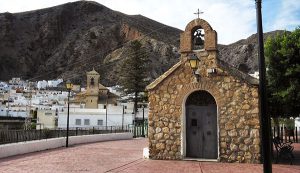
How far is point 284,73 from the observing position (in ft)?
45.9

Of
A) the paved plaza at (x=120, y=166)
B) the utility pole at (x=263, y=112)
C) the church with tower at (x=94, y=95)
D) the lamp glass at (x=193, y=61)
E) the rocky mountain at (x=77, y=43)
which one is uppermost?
the rocky mountain at (x=77, y=43)

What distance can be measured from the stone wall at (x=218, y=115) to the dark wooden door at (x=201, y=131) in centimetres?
39

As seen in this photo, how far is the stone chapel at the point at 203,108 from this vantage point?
499 inches

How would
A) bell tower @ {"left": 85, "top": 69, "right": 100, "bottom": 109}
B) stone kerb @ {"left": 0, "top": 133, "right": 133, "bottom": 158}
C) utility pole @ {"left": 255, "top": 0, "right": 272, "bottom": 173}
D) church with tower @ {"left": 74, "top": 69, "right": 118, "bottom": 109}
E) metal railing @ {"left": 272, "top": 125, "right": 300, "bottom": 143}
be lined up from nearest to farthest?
A: utility pole @ {"left": 255, "top": 0, "right": 272, "bottom": 173} < stone kerb @ {"left": 0, "top": 133, "right": 133, "bottom": 158} < metal railing @ {"left": 272, "top": 125, "right": 300, "bottom": 143} < bell tower @ {"left": 85, "top": 69, "right": 100, "bottom": 109} < church with tower @ {"left": 74, "top": 69, "right": 118, "bottom": 109}

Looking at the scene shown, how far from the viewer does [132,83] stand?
5381 cm

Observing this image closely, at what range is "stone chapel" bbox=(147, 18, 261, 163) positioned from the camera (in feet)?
41.6

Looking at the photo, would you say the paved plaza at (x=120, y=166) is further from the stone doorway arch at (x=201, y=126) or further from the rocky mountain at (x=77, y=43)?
the rocky mountain at (x=77, y=43)

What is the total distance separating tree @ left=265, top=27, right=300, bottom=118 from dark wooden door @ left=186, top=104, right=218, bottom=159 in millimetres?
2842

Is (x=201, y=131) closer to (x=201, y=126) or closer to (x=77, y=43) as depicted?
(x=201, y=126)

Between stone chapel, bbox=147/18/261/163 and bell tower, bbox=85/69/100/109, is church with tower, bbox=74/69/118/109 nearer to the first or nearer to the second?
bell tower, bbox=85/69/100/109

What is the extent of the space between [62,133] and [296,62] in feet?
44.4

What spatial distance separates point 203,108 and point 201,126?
0.71 metres

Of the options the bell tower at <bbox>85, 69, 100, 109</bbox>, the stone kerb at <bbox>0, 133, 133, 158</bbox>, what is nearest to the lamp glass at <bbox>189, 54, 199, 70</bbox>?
the stone kerb at <bbox>0, 133, 133, 158</bbox>

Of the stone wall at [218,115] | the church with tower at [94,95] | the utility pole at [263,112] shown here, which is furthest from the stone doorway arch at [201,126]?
the church with tower at [94,95]
